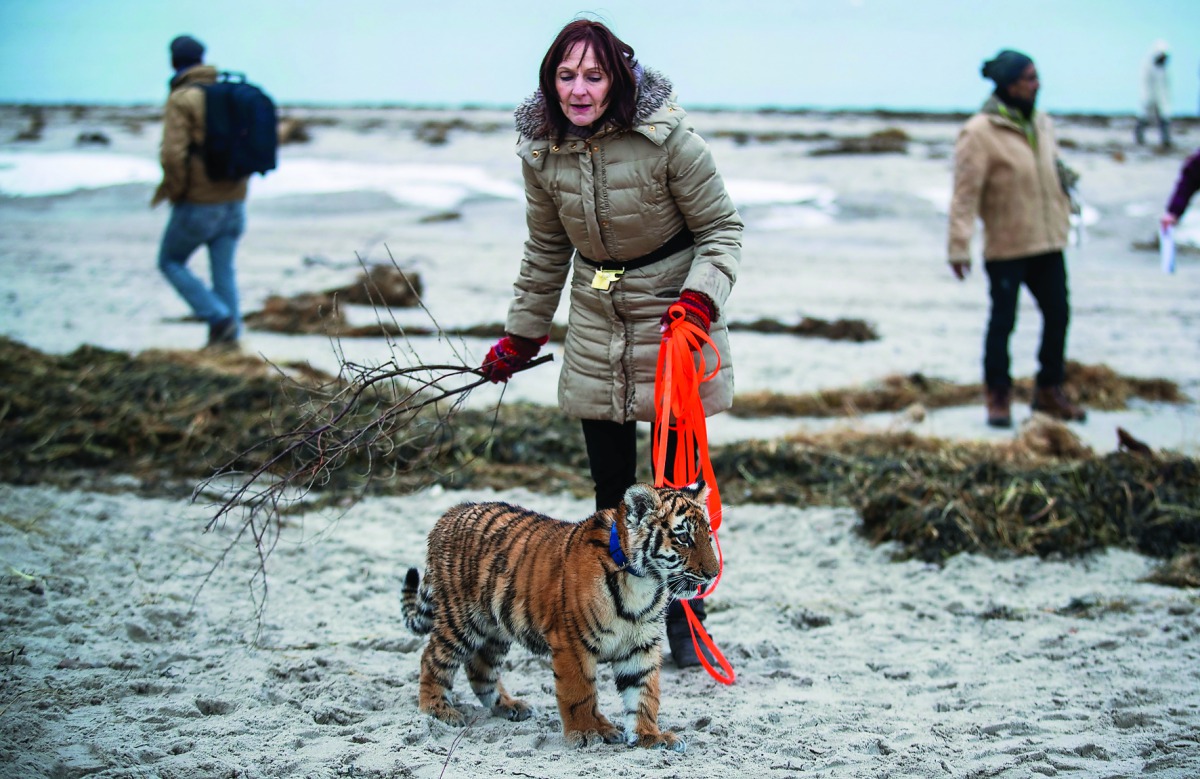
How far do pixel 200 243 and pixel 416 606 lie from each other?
598 cm

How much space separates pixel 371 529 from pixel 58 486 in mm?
1877

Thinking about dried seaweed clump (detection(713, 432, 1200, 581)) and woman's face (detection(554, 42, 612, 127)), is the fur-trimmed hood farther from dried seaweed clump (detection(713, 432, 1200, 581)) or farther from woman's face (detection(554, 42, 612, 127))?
dried seaweed clump (detection(713, 432, 1200, 581))

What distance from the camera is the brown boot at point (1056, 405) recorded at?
793cm

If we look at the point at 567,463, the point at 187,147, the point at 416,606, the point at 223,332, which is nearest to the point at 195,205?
the point at 187,147

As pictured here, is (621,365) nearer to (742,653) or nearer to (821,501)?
(742,653)

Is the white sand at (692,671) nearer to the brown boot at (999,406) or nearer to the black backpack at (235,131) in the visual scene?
the brown boot at (999,406)

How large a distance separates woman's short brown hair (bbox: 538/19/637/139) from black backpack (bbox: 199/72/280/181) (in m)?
5.72

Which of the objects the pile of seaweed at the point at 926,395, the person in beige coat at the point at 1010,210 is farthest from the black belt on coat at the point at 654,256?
the pile of seaweed at the point at 926,395

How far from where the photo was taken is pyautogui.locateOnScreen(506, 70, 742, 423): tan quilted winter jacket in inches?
153

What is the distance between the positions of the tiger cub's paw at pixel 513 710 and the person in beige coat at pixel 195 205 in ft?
19.5

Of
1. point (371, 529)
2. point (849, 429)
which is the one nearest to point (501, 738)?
point (371, 529)

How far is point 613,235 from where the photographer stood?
398cm

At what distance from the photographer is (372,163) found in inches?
1009

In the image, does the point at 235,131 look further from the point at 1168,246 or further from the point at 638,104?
the point at 1168,246
